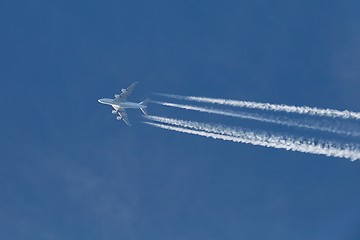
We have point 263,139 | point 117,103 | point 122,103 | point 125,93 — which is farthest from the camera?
point 117,103

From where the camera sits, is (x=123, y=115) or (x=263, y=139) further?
(x=123, y=115)

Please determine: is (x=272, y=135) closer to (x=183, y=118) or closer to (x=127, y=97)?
(x=183, y=118)

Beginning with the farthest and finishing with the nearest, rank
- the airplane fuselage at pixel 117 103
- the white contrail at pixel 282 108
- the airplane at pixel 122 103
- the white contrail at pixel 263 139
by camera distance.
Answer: the airplane fuselage at pixel 117 103
the airplane at pixel 122 103
the white contrail at pixel 282 108
the white contrail at pixel 263 139

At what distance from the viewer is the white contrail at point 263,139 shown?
353ft

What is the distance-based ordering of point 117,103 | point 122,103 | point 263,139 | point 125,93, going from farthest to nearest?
point 117,103 → point 122,103 → point 125,93 → point 263,139

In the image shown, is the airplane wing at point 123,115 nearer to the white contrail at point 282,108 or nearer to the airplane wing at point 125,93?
the airplane wing at point 125,93

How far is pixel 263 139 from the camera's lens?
126 metres

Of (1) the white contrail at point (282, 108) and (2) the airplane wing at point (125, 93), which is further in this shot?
(2) the airplane wing at point (125, 93)

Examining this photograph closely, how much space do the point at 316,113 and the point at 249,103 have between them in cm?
1797

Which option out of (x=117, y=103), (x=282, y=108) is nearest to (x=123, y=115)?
(x=117, y=103)

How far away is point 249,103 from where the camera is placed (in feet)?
459

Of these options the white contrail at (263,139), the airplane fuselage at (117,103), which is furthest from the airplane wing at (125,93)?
the white contrail at (263,139)

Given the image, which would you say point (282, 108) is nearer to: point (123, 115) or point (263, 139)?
point (263, 139)

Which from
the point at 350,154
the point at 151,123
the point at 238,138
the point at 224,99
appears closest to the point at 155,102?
the point at 151,123
